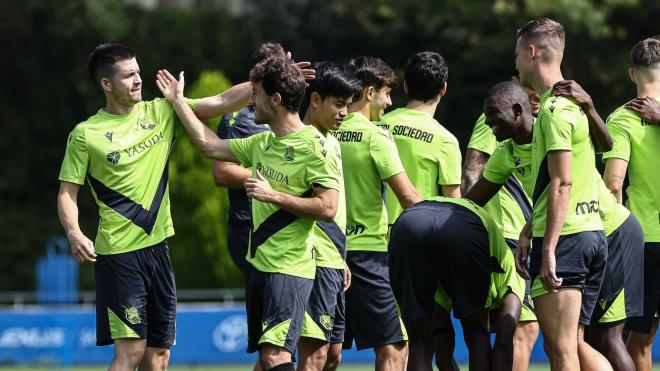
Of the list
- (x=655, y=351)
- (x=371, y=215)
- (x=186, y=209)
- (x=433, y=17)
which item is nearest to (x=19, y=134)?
(x=186, y=209)

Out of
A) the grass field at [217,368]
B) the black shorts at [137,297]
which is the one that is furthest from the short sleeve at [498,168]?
the grass field at [217,368]

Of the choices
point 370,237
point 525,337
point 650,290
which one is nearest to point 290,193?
point 370,237

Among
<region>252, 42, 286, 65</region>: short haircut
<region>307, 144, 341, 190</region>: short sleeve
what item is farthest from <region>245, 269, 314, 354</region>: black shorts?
<region>252, 42, 286, 65</region>: short haircut

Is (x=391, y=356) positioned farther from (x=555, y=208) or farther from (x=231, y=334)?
(x=231, y=334)

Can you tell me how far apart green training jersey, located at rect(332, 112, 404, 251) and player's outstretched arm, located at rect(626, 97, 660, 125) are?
1738 millimetres

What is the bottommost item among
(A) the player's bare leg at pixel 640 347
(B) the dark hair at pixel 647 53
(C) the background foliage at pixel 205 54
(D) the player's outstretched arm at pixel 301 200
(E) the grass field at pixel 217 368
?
(E) the grass field at pixel 217 368

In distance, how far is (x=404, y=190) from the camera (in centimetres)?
823

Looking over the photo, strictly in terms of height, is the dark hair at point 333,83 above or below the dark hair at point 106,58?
below

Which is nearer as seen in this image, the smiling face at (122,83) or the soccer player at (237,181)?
the smiling face at (122,83)

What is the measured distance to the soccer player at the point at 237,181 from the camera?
904cm

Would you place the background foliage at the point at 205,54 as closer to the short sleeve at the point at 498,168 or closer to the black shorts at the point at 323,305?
the short sleeve at the point at 498,168

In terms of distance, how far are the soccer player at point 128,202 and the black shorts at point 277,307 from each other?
3.36 feet

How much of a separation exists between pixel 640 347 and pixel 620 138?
151cm

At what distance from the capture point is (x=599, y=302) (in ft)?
26.8
